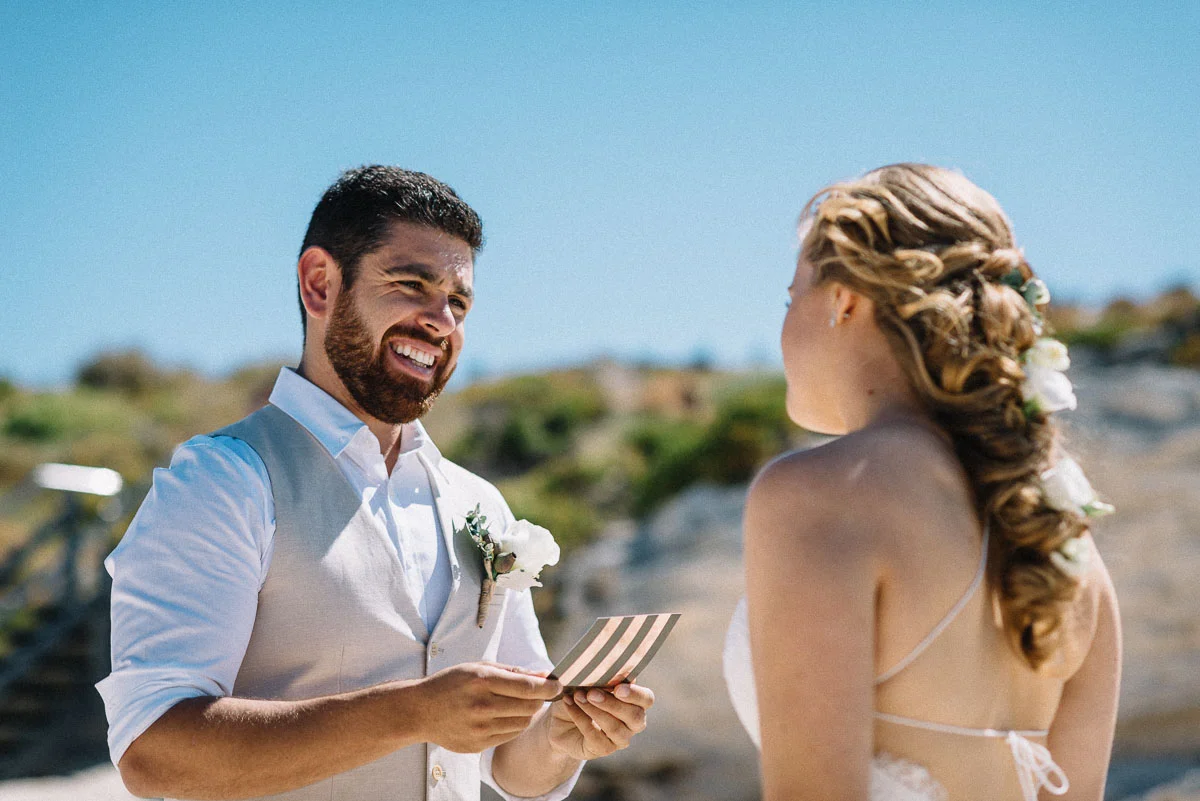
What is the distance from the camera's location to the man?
7.43 ft

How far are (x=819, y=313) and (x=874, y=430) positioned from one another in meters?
0.29

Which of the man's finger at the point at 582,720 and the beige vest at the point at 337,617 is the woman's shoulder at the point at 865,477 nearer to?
the man's finger at the point at 582,720

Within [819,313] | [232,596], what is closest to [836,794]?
[819,313]

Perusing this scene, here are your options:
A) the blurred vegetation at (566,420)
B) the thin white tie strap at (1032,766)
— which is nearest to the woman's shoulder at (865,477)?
the thin white tie strap at (1032,766)

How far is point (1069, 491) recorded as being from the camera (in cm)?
211

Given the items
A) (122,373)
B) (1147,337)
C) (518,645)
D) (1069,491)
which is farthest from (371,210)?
(122,373)

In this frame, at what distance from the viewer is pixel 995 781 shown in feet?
6.95

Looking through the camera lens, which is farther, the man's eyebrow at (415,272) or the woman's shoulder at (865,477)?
the man's eyebrow at (415,272)

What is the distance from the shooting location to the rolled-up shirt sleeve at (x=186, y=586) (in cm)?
229

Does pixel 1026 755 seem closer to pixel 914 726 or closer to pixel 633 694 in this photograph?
pixel 914 726

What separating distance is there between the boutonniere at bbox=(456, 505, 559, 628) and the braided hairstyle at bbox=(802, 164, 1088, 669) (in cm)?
116

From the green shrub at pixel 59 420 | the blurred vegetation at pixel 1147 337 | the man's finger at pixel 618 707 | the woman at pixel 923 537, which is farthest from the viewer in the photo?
the green shrub at pixel 59 420

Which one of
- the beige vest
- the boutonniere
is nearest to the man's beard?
the beige vest

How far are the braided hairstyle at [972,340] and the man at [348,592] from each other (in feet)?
3.06
